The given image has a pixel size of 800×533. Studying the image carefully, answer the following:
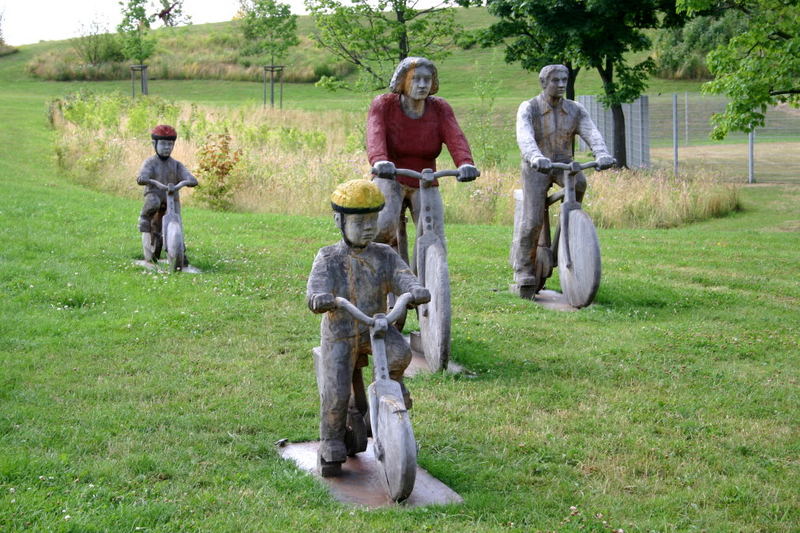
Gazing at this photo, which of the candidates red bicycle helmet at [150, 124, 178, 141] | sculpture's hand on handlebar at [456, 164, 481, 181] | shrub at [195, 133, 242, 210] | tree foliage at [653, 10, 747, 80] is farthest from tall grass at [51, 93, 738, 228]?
tree foliage at [653, 10, 747, 80]

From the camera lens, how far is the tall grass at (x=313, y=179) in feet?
54.4

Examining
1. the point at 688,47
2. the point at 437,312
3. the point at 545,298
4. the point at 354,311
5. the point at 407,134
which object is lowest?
the point at 545,298

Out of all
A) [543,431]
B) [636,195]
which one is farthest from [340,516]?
[636,195]

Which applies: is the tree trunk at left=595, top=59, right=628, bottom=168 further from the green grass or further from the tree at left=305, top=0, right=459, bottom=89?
the green grass

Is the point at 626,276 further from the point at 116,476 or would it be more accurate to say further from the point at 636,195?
the point at 116,476

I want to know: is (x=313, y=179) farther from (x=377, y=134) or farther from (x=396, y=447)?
(x=396, y=447)

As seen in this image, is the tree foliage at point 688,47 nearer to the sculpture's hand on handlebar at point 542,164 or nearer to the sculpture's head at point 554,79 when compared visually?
the sculpture's head at point 554,79

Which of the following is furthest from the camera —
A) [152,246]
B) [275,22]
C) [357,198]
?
[275,22]

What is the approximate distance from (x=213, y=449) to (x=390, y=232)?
277 cm

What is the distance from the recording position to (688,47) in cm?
4150

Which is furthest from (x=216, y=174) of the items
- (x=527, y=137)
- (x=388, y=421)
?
(x=388, y=421)

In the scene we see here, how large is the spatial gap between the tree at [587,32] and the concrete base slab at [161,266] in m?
11.0

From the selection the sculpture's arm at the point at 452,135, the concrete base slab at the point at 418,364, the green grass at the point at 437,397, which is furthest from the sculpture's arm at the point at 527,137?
the concrete base slab at the point at 418,364

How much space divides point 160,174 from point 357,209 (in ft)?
21.8
